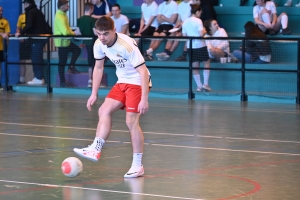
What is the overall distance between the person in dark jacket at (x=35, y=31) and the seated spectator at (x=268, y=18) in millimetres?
6159

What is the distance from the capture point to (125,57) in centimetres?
883

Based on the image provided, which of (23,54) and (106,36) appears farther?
(23,54)

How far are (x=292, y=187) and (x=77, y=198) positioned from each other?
92.2 inches

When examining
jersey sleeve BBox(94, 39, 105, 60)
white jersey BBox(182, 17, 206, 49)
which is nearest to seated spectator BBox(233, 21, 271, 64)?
white jersey BBox(182, 17, 206, 49)

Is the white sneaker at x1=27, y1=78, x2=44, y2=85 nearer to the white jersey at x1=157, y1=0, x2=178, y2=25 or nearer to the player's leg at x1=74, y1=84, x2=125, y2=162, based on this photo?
the white jersey at x1=157, y1=0, x2=178, y2=25

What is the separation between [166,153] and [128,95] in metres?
1.94

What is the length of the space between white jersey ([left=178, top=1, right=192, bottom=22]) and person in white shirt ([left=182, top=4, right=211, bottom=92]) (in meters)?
0.96

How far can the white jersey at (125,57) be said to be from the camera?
8773mm

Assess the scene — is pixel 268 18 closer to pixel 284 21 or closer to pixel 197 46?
pixel 284 21

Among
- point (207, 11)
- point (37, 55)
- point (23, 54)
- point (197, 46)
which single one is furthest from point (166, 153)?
point (23, 54)

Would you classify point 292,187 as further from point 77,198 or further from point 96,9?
point 96,9

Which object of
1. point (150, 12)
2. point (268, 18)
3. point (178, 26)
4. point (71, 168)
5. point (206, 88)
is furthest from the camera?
point (150, 12)

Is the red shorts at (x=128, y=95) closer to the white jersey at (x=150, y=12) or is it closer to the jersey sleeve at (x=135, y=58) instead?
the jersey sleeve at (x=135, y=58)

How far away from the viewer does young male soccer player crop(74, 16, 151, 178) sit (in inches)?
342
